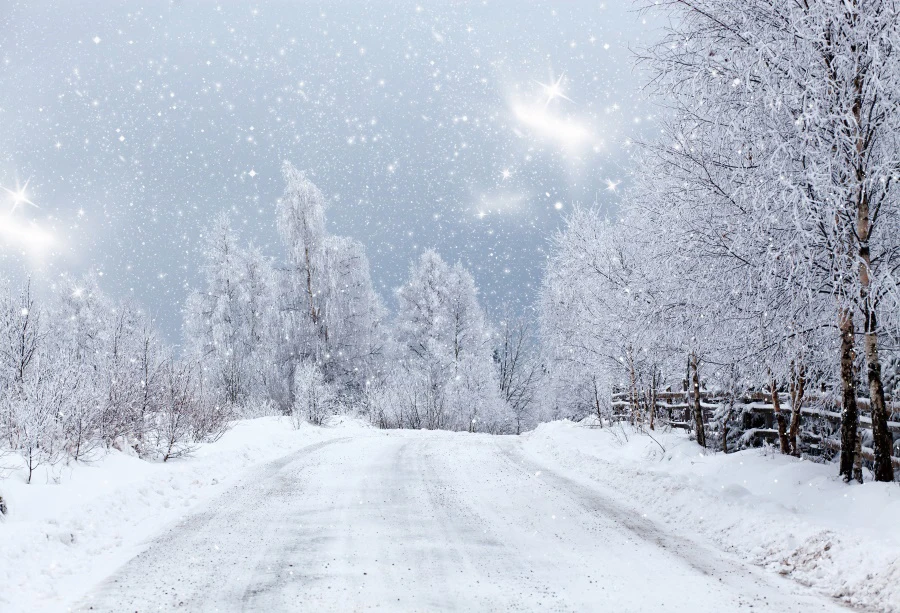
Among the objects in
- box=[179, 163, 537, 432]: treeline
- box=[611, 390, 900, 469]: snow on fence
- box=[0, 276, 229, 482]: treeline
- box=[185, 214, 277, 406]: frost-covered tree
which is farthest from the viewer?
box=[185, 214, 277, 406]: frost-covered tree

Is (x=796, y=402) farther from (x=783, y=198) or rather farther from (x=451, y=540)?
(x=451, y=540)

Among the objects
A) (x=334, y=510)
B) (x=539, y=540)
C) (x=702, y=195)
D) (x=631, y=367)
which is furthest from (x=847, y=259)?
(x=631, y=367)

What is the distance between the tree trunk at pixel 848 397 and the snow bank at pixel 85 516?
325 inches

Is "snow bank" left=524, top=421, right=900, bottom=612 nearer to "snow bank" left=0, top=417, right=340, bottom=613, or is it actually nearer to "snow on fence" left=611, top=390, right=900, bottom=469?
"snow on fence" left=611, top=390, right=900, bottom=469

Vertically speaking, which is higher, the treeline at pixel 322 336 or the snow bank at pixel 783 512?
the treeline at pixel 322 336

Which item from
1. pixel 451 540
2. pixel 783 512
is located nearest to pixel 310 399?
pixel 451 540

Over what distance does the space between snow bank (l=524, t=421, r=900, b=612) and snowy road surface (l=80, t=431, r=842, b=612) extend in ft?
1.04

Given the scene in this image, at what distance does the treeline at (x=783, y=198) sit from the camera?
6492mm

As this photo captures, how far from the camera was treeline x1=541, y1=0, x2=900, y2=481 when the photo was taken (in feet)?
21.3

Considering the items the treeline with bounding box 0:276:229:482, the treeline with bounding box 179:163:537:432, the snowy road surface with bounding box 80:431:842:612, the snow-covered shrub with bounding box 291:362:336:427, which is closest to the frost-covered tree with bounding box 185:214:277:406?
the treeline with bounding box 179:163:537:432

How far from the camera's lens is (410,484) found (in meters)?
10.3

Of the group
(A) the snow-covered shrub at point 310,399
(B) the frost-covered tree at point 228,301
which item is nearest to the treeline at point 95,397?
(A) the snow-covered shrub at point 310,399

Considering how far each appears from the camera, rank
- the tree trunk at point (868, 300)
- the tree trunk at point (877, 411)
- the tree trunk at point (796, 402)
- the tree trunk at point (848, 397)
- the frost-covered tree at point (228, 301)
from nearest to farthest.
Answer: the tree trunk at point (868, 300), the tree trunk at point (877, 411), the tree trunk at point (848, 397), the tree trunk at point (796, 402), the frost-covered tree at point (228, 301)

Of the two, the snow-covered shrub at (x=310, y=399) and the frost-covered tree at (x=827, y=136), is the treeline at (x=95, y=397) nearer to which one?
the snow-covered shrub at (x=310, y=399)
